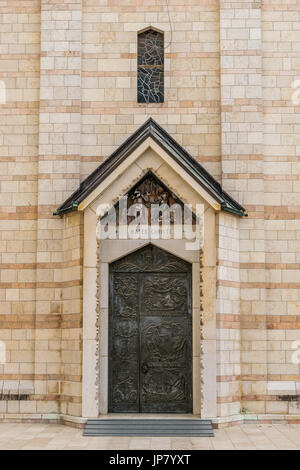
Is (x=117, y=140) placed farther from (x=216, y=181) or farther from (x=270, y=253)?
(x=270, y=253)

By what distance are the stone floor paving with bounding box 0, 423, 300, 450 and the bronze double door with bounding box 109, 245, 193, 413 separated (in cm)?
125

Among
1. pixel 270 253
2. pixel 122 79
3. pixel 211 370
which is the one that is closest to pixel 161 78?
pixel 122 79

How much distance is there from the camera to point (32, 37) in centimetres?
1466

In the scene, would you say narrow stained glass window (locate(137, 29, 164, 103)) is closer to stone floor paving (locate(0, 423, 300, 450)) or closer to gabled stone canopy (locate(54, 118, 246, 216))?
gabled stone canopy (locate(54, 118, 246, 216))

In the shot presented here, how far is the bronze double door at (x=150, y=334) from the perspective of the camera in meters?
13.2

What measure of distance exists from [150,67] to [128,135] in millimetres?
1662

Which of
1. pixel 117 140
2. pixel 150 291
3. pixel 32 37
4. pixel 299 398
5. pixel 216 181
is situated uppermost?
pixel 32 37

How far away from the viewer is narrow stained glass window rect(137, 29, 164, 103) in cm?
1454

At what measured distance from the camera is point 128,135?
14.3 meters

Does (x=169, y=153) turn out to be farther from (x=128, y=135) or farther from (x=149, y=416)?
(x=149, y=416)

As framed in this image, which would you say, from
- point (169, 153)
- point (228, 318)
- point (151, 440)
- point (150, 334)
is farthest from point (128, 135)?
point (151, 440)

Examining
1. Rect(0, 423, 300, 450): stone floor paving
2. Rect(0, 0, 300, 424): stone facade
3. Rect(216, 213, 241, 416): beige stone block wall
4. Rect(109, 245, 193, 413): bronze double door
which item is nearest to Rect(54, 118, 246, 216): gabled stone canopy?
Rect(0, 0, 300, 424): stone facade

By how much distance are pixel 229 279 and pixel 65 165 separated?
4.21 m

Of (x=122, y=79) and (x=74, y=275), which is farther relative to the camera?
(x=122, y=79)
